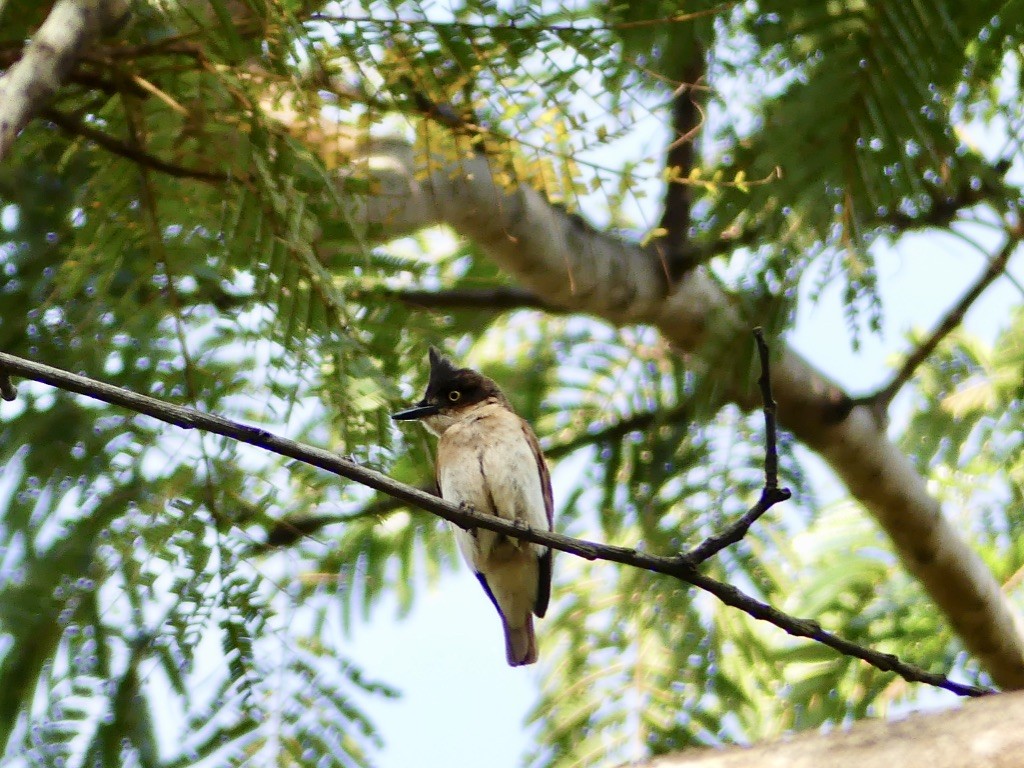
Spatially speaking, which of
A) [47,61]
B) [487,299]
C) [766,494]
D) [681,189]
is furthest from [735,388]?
[47,61]

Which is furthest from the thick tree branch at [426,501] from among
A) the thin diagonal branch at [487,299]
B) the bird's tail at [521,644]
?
the thin diagonal branch at [487,299]

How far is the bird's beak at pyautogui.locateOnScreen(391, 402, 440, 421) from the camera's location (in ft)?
10.7

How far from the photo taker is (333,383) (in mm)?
3061

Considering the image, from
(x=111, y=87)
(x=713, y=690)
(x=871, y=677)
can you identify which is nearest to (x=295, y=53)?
(x=111, y=87)

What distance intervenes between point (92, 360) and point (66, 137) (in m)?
0.68

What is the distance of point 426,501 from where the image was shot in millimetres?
2287

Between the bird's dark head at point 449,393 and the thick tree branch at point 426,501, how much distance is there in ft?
5.64

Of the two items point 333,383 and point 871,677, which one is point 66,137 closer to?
point 333,383

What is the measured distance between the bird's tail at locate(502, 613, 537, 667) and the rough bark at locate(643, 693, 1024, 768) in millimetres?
2557

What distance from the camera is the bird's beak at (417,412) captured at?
3.26 m

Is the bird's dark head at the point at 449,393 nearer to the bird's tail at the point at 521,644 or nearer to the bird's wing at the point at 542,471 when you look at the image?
the bird's wing at the point at 542,471

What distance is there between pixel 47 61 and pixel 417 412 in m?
1.63

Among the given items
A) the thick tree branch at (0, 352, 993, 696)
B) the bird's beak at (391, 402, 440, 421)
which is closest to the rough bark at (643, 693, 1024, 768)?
the thick tree branch at (0, 352, 993, 696)

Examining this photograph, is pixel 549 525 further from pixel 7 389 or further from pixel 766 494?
pixel 7 389
